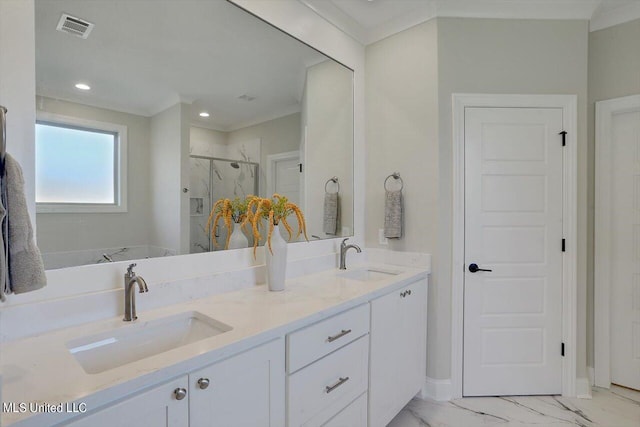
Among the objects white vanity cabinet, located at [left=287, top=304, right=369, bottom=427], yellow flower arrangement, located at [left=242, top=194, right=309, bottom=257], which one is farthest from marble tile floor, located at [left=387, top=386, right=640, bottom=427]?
yellow flower arrangement, located at [left=242, top=194, right=309, bottom=257]

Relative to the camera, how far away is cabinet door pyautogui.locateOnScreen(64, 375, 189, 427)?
0.76 m

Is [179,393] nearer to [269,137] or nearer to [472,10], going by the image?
[269,137]

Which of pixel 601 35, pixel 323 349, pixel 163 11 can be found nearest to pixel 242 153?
pixel 163 11

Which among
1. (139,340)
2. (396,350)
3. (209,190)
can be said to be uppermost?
(209,190)

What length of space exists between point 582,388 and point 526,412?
0.51 meters

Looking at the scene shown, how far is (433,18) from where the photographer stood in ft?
7.29

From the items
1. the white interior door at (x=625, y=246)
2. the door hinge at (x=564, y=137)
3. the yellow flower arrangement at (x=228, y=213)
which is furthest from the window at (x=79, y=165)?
the white interior door at (x=625, y=246)

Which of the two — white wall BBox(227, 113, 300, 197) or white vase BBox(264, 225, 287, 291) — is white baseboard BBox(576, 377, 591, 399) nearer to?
white vase BBox(264, 225, 287, 291)

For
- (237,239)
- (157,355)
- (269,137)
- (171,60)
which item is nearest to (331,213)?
(269,137)

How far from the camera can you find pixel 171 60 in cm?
146

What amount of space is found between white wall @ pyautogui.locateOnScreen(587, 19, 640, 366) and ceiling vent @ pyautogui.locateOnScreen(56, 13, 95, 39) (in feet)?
10.1

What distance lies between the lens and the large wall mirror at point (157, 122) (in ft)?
3.83

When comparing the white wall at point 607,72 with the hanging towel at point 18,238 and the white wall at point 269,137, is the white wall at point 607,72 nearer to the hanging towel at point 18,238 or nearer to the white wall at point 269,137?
the white wall at point 269,137
